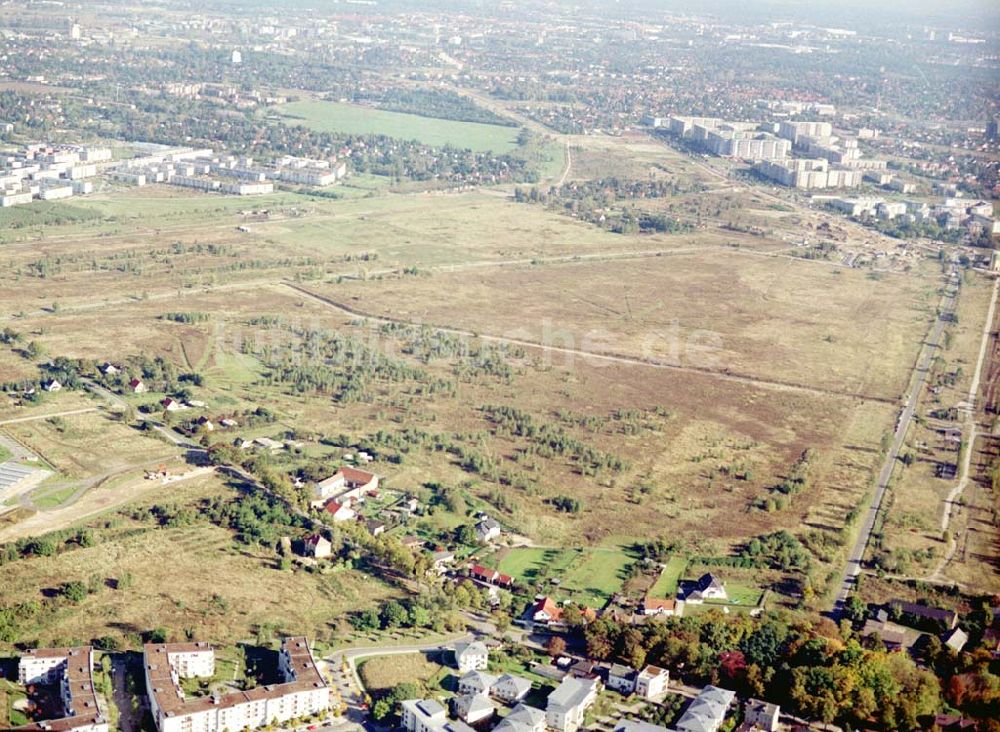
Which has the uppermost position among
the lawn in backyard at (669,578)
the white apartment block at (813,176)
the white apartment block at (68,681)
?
the white apartment block at (813,176)

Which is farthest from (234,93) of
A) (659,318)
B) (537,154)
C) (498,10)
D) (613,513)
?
(498,10)

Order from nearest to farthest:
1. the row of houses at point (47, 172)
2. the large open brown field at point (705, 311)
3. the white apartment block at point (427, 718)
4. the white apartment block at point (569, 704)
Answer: the white apartment block at point (427, 718) < the white apartment block at point (569, 704) < the large open brown field at point (705, 311) < the row of houses at point (47, 172)

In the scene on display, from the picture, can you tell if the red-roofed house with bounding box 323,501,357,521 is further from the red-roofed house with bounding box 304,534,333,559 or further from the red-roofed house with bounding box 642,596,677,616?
the red-roofed house with bounding box 642,596,677,616

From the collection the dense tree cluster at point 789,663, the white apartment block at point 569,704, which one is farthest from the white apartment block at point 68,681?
the dense tree cluster at point 789,663

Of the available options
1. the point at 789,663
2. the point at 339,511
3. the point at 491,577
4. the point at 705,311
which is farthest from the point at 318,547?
the point at 705,311

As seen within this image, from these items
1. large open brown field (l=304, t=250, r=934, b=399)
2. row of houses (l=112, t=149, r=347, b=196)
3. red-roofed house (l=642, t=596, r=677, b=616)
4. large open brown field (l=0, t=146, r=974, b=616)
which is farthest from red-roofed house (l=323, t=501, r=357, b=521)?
row of houses (l=112, t=149, r=347, b=196)

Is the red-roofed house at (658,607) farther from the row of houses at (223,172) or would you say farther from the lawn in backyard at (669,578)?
the row of houses at (223,172)
